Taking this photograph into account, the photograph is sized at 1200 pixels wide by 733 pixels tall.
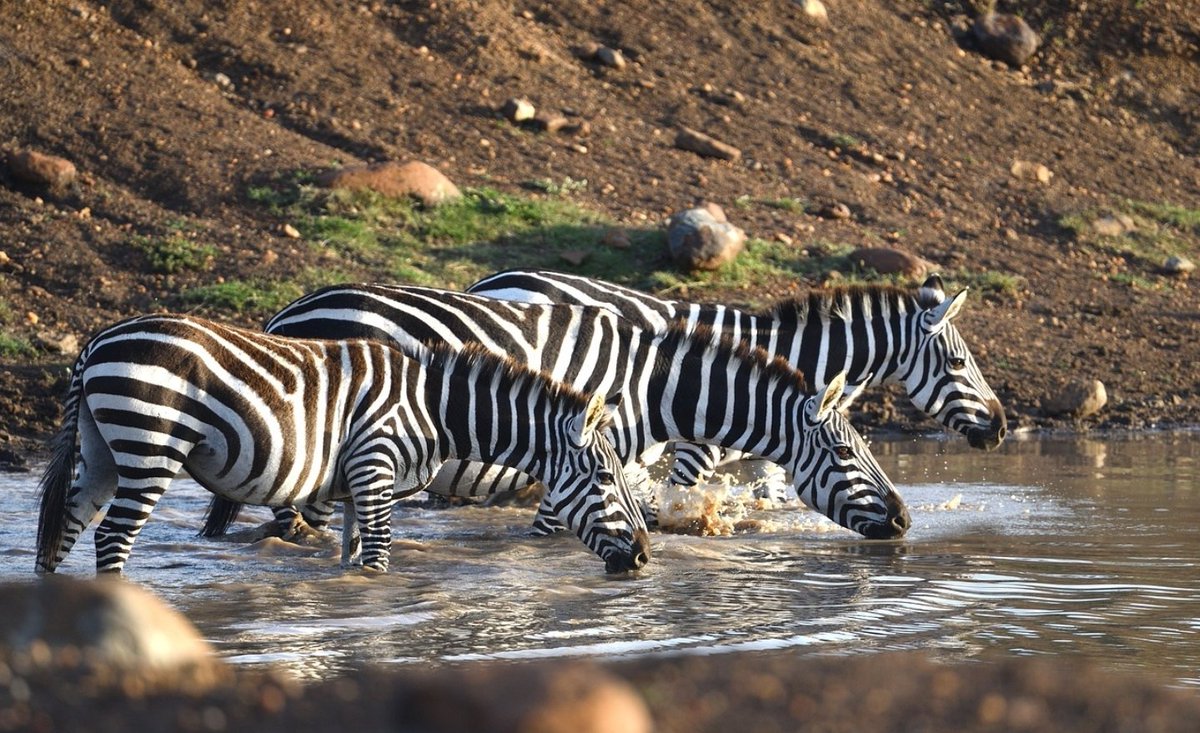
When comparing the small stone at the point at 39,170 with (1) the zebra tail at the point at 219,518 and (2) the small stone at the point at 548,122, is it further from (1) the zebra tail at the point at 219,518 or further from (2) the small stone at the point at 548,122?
(1) the zebra tail at the point at 219,518

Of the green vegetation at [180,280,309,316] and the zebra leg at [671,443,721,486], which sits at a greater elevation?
the green vegetation at [180,280,309,316]

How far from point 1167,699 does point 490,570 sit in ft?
17.7

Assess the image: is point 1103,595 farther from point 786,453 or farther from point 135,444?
point 135,444

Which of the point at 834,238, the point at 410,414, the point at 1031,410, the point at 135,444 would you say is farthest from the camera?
the point at 834,238

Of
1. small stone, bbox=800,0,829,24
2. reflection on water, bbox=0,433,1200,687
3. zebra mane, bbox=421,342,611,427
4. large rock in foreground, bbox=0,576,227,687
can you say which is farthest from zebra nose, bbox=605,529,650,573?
small stone, bbox=800,0,829,24

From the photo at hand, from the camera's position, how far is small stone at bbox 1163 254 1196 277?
59.7 ft

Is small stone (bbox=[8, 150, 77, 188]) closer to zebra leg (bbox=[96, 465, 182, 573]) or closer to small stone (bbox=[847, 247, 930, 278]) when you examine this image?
small stone (bbox=[847, 247, 930, 278])

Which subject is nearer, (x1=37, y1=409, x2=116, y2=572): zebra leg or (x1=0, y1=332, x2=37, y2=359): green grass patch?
(x1=37, y1=409, x2=116, y2=572): zebra leg

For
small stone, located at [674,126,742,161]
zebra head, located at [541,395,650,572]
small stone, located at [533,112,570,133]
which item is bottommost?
zebra head, located at [541,395,650,572]

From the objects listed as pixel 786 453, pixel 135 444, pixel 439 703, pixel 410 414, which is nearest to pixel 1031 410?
pixel 786 453

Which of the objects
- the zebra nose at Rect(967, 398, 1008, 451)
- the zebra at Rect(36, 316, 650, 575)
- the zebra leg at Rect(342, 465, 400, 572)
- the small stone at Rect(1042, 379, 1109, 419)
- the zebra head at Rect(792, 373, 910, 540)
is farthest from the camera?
the small stone at Rect(1042, 379, 1109, 419)

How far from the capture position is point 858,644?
278 inches

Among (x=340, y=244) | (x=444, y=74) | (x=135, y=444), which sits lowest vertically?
Answer: (x=135, y=444)

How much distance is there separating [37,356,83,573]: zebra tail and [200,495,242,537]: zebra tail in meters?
1.61
